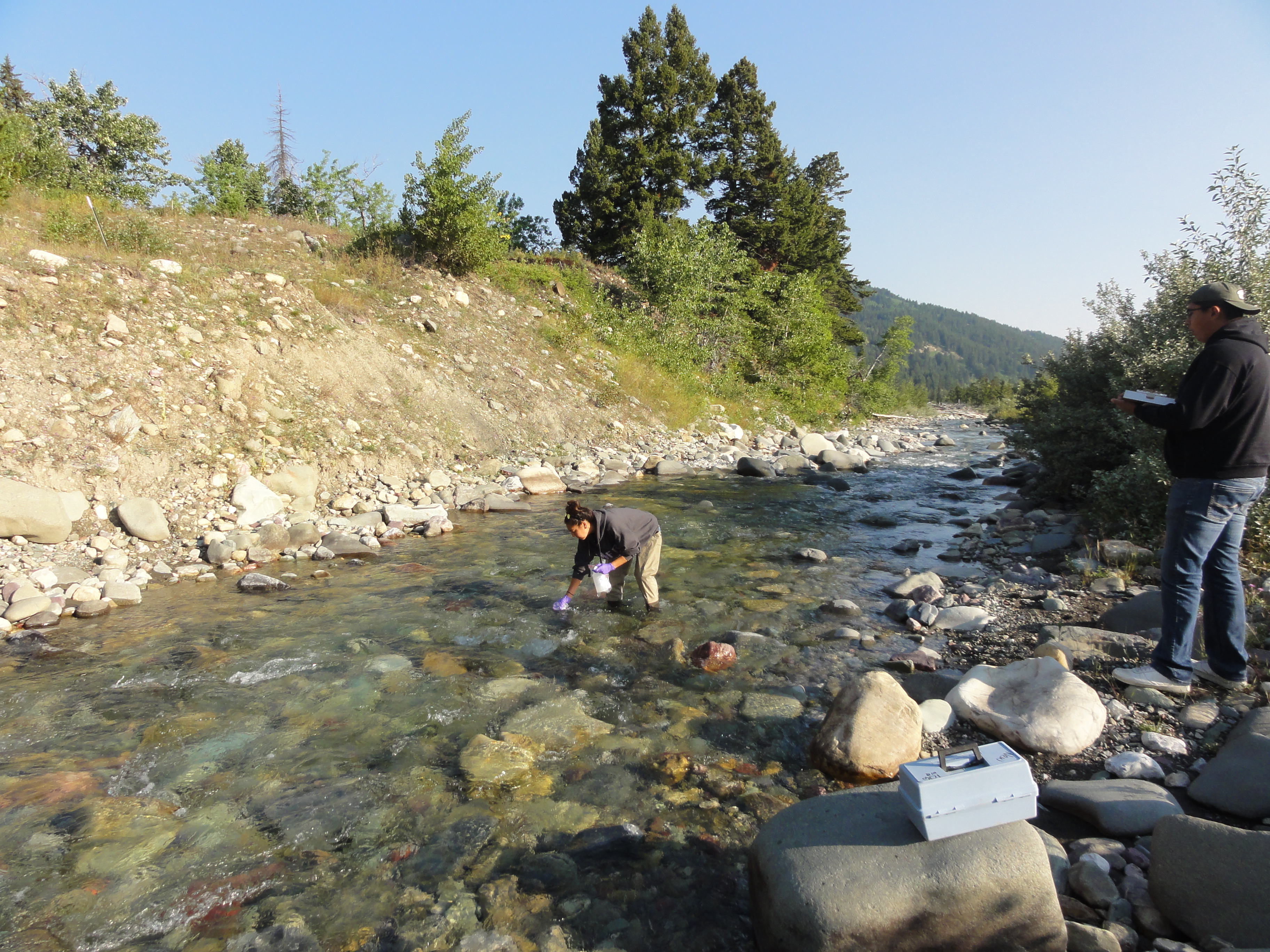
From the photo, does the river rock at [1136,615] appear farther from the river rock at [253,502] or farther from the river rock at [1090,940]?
the river rock at [253,502]

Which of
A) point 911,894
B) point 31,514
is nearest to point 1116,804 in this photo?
point 911,894

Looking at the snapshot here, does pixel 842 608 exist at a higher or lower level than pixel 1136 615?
lower

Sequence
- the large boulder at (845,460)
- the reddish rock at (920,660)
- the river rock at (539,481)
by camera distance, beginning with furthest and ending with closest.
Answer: the large boulder at (845,460) < the river rock at (539,481) < the reddish rock at (920,660)

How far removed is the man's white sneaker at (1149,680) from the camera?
465 centimetres

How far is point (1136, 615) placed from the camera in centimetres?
602

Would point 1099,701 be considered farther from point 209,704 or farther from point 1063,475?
point 1063,475

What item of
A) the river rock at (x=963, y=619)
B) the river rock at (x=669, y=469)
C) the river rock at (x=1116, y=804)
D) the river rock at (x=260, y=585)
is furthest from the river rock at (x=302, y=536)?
the river rock at (x=1116, y=804)

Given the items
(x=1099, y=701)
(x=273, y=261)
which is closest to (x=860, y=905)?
(x=1099, y=701)

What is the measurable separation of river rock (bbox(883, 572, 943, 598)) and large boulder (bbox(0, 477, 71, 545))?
10.3 meters

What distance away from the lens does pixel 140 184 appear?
2483cm

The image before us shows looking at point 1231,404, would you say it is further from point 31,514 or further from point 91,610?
point 31,514

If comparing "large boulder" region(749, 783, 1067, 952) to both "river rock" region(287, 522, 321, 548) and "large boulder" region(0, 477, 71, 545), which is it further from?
"large boulder" region(0, 477, 71, 545)

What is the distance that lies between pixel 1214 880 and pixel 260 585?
8.78 metres

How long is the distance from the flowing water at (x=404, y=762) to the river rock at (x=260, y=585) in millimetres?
206
